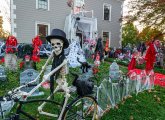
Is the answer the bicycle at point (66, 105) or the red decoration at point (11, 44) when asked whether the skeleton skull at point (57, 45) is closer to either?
the bicycle at point (66, 105)

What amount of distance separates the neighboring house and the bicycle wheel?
46.3 ft

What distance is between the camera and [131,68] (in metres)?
10.9

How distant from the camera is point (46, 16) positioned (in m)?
19.9

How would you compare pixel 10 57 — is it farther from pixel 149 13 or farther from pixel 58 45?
pixel 149 13

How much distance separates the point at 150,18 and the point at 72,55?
348 inches

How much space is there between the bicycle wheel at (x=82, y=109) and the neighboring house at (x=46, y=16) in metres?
14.1

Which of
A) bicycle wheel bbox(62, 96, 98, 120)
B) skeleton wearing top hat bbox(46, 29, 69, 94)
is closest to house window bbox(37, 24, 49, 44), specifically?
bicycle wheel bbox(62, 96, 98, 120)

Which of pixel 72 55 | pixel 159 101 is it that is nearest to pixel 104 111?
pixel 159 101

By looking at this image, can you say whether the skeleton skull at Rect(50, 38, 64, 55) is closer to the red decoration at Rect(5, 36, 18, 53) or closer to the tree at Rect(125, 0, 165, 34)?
the red decoration at Rect(5, 36, 18, 53)

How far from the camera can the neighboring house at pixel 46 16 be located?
18375 millimetres

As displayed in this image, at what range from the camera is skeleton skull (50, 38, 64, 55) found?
4.68 meters

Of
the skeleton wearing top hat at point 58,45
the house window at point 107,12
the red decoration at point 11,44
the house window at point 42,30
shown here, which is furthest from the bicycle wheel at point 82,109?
the house window at point 107,12

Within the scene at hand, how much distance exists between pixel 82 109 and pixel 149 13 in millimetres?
14726

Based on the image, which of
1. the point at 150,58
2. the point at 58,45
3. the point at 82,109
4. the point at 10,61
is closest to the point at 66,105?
the point at 82,109
